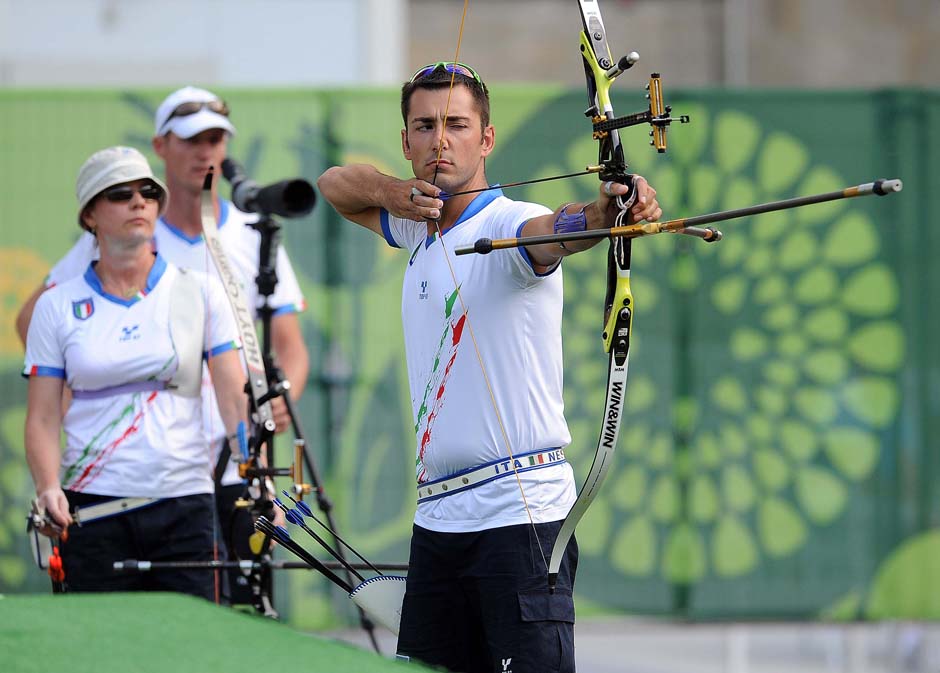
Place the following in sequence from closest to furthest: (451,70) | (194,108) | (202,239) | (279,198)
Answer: (451,70) < (279,198) < (202,239) < (194,108)

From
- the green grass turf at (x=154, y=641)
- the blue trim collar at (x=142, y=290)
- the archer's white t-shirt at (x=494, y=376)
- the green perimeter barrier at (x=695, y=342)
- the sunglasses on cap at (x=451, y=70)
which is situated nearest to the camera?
the green grass turf at (x=154, y=641)

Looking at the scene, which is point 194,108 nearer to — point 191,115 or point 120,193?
point 191,115

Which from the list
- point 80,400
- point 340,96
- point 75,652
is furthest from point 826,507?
point 75,652

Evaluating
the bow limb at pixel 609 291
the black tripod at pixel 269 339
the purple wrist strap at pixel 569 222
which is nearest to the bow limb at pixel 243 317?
the black tripod at pixel 269 339

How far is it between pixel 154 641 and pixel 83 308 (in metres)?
1.66

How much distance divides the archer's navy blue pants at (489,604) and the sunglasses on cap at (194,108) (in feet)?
6.02

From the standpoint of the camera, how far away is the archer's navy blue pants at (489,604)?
8.48 ft

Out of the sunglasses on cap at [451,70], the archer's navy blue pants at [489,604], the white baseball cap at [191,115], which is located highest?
the white baseball cap at [191,115]

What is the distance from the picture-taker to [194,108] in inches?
162

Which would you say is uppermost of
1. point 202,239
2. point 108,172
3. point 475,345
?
point 108,172

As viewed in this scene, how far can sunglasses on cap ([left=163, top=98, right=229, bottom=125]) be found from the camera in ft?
13.5

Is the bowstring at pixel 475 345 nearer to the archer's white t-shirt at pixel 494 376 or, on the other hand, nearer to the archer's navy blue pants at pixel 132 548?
the archer's white t-shirt at pixel 494 376

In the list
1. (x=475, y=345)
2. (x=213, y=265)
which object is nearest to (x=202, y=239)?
(x=213, y=265)

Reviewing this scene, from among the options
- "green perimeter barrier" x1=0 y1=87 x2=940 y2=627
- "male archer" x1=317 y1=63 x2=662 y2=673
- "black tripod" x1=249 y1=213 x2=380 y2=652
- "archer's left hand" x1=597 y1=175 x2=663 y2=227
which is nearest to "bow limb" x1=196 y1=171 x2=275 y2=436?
Answer: "black tripod" x1=249 y1=213 x2=380 y2=652
